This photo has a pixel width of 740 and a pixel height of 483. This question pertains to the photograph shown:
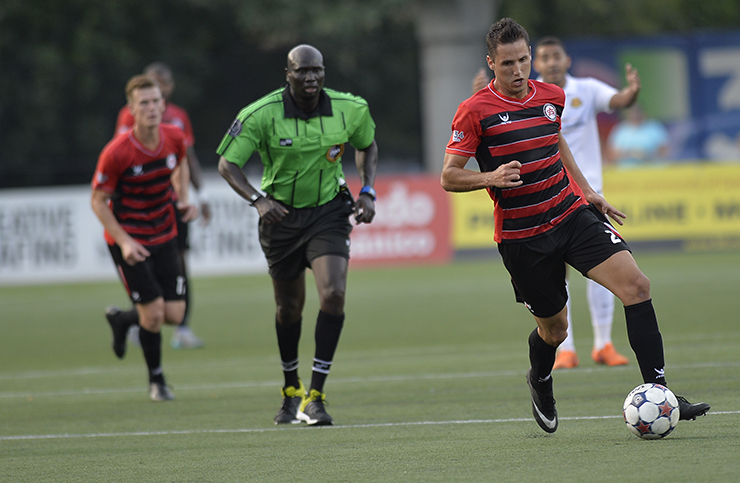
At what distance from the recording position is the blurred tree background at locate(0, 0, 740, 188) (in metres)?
25.0

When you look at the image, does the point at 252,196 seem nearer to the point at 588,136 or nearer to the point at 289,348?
the point at 289,348

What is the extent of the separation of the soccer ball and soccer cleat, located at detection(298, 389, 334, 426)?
6.48 feet

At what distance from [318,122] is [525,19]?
25.6m

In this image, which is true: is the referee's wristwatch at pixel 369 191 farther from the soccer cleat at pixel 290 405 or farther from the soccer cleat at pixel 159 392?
the soccer cleat at pixel 159 392

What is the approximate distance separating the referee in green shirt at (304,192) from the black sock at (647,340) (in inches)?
76.0

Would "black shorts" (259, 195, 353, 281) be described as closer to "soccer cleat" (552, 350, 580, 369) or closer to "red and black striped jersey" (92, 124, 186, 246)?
"red and black striped jersey" (92, 124, 186, 246)

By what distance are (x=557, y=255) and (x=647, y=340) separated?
0.63 metres

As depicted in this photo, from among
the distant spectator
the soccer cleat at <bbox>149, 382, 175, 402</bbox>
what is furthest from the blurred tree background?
the soccer cleat at <bbox>149, 382, 175, 402</bbox>

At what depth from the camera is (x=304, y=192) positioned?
275 inches

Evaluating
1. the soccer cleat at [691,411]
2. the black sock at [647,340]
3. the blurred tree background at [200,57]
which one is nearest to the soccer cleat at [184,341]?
the black sock at [647,340]

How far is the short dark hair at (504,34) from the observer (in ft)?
18.4

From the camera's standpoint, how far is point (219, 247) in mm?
19578

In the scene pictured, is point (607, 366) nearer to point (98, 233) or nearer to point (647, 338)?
point (647, 338)

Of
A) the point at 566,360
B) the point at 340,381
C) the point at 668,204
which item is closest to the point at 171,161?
the point at 340,381
